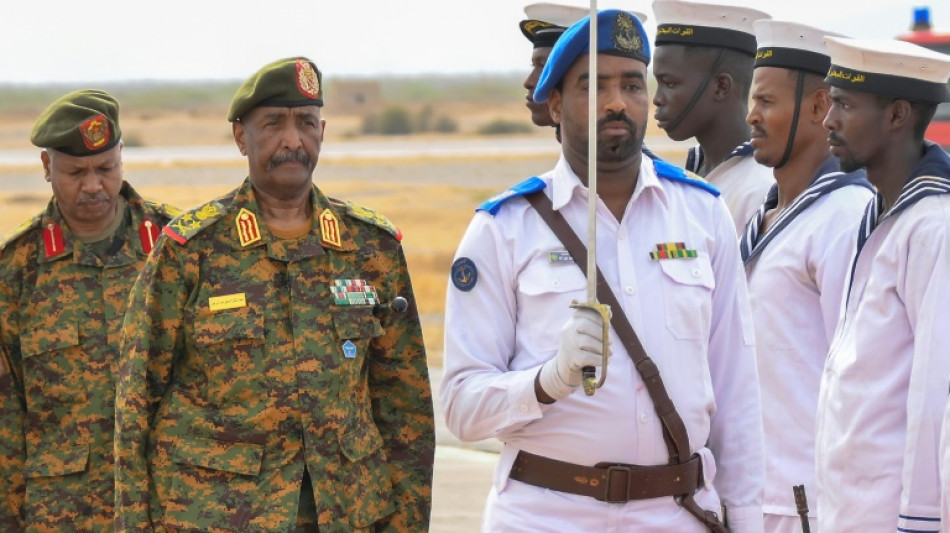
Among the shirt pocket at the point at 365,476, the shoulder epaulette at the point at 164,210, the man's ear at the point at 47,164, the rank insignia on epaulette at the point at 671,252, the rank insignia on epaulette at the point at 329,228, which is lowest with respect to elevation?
the shirt pocket at the point at 365,476

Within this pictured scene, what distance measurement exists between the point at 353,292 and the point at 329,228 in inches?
8.5

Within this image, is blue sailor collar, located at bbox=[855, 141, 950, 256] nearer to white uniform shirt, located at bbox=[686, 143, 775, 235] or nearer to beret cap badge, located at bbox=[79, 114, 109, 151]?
white uniform shirt, located at bbox=[686, 143, 775, 235]

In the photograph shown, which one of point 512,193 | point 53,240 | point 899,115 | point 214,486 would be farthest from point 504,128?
point 512,193

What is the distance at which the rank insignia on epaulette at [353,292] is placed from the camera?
502 cm

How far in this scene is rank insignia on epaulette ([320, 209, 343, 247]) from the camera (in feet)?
16.6

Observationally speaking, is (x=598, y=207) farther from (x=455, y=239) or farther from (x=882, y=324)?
(x=455, y=239)

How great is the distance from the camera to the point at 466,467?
395 inches

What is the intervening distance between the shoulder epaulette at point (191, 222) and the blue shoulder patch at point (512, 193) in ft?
3.31

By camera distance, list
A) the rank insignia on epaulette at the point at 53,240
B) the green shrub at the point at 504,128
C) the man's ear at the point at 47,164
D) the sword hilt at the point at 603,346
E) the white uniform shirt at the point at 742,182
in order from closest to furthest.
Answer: the sword hilt at the point at 603,346 → the rank insignia on epaulette at the point at 53,240 → the white uniform shirt at the point at 742,182 → the man's ear at the point at 47,164 → the green shrub at the point at 504,128

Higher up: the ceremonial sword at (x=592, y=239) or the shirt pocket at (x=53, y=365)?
the ceremonial sword at (x=592, y=239)

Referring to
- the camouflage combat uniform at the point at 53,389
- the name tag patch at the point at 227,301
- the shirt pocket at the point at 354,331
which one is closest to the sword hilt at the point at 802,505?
the shirt pocket at the point at 354,331

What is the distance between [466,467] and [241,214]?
523 cm

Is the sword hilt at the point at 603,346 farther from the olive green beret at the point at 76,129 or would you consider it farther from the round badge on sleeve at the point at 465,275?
the olive green beret at the point at 76,129

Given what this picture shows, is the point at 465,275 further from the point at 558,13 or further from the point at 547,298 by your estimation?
the point at 558,13
